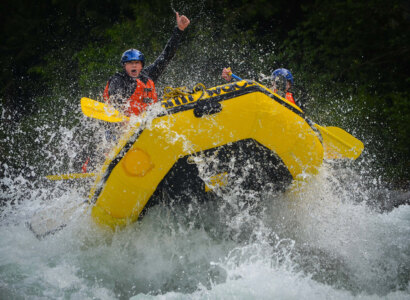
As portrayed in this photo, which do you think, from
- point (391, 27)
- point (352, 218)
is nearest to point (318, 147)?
point (352, 218)

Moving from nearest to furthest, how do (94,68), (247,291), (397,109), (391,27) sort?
(247,291) → (397,109) → (391,27) → (94,68)

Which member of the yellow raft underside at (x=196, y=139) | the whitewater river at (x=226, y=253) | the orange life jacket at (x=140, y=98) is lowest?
the whitewater river at (x=226, y=253)

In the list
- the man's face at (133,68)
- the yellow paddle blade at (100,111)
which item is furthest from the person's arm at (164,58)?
the yellow paddle blade at (100,111)

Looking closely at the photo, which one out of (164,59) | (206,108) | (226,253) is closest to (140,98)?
(164,59)

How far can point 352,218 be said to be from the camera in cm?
398

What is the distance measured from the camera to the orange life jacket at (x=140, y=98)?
165 inches

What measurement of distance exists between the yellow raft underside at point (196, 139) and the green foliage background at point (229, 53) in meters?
3.25

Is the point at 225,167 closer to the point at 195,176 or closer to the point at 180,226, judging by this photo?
the point at 195,176

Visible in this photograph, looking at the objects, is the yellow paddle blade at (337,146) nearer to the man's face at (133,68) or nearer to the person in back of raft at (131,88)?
the person in back of raft at (131,88)

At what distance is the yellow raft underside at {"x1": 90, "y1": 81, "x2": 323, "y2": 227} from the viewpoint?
3.19 meters

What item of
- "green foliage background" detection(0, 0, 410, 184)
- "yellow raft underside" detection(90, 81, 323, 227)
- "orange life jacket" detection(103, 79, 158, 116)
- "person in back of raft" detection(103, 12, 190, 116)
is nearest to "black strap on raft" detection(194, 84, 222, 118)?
"yellow raft underside" detection(90, 81, 323, 227)

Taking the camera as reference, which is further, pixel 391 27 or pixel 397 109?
pixel 391 27

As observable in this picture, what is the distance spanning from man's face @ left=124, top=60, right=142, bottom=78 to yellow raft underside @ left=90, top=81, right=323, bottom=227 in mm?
1441

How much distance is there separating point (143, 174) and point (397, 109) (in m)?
5.20
